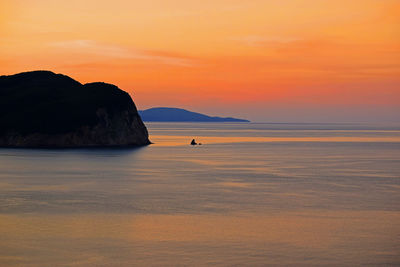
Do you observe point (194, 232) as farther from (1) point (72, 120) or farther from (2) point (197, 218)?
(1) point (72, 120)

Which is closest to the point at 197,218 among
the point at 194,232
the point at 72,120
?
the point at 194,232

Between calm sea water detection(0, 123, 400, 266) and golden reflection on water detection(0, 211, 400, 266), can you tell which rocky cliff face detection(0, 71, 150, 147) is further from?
golden reflection on water detection(0, 211, 400, 266)

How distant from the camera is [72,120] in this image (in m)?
166

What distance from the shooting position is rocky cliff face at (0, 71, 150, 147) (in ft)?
525

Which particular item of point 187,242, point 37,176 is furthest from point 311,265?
point 37,176

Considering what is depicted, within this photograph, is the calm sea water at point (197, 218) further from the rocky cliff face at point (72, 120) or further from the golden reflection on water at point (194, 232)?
the rocky cliff face at point (72, 120)

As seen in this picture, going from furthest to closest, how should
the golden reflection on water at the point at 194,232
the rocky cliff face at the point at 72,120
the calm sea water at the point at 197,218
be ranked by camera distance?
1. the rocky cliff face at the point at 72,120
2. the golden reflection on water at the point at 194,232
3. the calm sea water at the point at 197,218

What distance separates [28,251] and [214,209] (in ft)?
66.7

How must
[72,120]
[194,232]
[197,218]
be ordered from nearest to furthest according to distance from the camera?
[194,232]
[197,218]
[72,120]

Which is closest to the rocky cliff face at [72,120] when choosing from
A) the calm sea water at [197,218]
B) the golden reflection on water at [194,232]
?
the calm sea water at [197,218]

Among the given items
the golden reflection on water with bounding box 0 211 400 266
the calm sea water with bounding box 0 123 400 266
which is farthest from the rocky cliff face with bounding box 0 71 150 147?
the golden reflection on water with bounding box 0 211 400 266

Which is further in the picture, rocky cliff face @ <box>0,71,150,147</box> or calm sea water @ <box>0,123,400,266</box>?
rocky cliff face @ <box>0,71,150,147</box>

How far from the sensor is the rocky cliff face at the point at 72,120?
160 m

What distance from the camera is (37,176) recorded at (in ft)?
262
